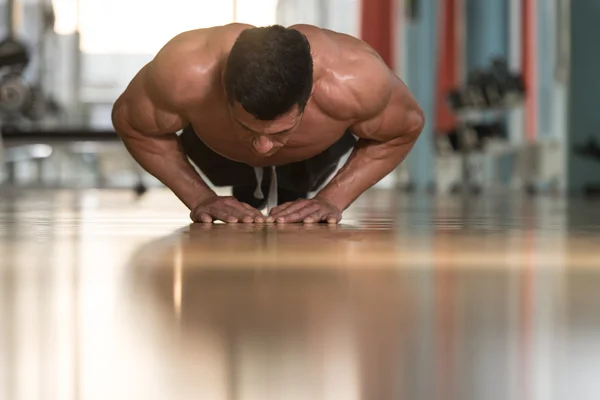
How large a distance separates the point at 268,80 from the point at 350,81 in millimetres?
316

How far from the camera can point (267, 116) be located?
5.40 ft

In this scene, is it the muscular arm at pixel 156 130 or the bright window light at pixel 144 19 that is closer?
the muscular arm at pixel 156 130

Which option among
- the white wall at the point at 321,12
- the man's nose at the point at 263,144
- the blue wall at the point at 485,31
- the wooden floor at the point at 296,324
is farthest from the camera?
the white wall at the point at 321,12

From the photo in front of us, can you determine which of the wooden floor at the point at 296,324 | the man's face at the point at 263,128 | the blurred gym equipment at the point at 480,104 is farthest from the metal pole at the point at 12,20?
the wooden floor at the point at 296,324

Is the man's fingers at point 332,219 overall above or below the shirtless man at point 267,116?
below

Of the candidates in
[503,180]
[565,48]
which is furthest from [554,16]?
[503,180]

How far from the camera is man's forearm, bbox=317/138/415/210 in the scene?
2.18 m

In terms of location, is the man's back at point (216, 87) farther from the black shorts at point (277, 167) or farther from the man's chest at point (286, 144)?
the black shorts at point (277, 167)

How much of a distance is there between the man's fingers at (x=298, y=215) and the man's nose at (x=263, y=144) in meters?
0.37

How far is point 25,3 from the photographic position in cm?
1332

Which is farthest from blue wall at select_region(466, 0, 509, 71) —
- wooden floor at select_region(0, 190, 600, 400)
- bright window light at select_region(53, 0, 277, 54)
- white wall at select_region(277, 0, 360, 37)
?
wooden floor at select_region(0, 190, 600, 400)

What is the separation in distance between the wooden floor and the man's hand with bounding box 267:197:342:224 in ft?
2.13

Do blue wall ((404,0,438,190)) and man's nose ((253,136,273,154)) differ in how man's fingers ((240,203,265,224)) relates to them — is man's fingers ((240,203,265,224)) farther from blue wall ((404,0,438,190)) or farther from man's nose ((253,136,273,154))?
blue wall ((404,0,438,190))

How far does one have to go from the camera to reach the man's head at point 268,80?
5.28ft
